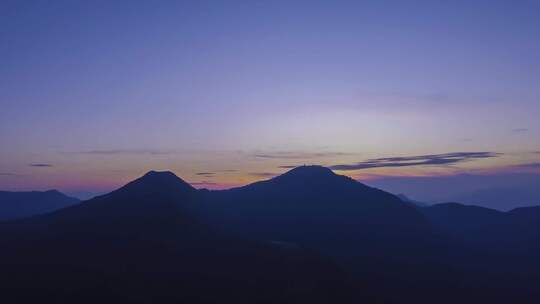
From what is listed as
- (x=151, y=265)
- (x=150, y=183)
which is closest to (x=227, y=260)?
(x=151, y=265)

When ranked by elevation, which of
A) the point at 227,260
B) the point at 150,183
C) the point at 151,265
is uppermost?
the point at 150,183

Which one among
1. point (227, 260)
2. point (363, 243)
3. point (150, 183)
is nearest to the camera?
point (227, 260)

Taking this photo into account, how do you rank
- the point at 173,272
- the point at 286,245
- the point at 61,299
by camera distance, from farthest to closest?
the point at 286,245 < the point at 173,272 < the point at 61,299

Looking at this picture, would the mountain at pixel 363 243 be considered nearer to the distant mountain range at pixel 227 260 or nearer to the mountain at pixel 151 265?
the distant mountain range at pixel 227 260

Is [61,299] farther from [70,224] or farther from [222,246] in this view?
[70,224]

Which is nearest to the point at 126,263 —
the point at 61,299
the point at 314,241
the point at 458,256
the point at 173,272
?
the point at 173,272

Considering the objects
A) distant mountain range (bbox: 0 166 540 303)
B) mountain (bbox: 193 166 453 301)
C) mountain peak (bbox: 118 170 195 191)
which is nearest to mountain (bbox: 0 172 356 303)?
distant mountain range (bbox: 0 166 540 303)

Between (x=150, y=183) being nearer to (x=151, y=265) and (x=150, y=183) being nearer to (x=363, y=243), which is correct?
(x=151, y=265)
